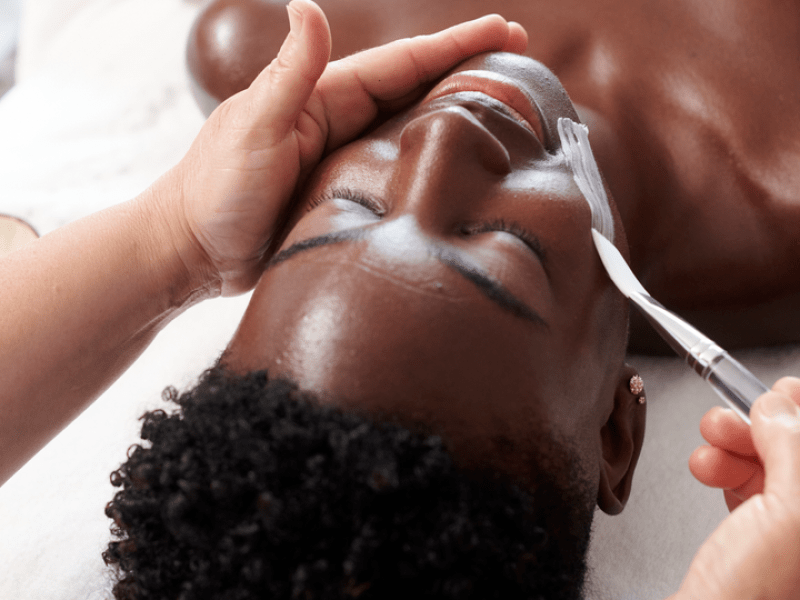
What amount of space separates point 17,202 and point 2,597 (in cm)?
83

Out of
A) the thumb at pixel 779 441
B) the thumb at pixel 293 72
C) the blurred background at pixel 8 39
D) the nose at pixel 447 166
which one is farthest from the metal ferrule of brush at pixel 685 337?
the blurred background at pixel 8 39

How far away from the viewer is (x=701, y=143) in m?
1.02

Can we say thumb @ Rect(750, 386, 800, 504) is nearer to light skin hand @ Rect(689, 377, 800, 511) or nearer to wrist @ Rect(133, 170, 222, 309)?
light skin hand @ Rect(689, 377, 800, 511)

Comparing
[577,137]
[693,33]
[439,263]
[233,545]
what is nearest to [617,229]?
[577,137]

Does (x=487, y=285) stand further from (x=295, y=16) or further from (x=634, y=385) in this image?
(x=295, y=16)

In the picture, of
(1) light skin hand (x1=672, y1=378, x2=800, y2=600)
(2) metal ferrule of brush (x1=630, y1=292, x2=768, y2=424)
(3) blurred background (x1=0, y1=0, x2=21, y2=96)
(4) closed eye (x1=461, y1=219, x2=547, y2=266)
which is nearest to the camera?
(1) light skin hand (x1=672, y1=378, x2=800, y2=600)

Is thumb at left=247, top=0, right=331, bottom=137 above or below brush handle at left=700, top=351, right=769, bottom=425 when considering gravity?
above

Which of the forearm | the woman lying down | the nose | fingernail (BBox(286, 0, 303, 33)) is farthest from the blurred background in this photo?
the nose

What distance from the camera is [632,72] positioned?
1054 millimetres

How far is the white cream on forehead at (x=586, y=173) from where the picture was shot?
30.2 inches

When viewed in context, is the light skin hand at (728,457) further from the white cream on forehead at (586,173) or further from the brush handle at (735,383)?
the white cream on forehead at (586,173)

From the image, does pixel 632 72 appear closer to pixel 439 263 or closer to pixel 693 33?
pixel 693 33

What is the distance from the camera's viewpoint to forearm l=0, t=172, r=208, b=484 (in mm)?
879

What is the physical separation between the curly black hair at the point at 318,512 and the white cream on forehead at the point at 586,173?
0.35 m
